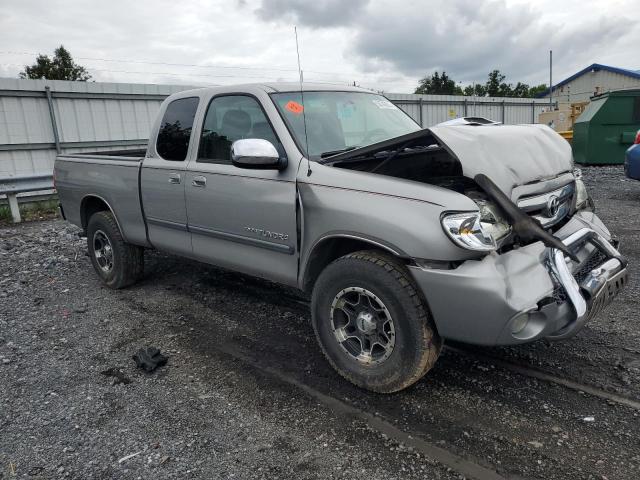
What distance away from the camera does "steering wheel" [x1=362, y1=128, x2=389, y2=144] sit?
393cm

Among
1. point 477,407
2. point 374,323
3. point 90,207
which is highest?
point 90,207

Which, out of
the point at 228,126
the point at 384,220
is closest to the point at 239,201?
the point at 228,126

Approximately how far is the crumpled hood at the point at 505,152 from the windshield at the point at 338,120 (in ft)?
3.07

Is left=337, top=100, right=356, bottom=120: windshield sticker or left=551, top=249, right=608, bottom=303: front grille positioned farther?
left=337, top=100, right=356, bottom=120: windshield sticker

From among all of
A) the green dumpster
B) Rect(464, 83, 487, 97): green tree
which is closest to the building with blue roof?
Rect(464, 83, 487, 97): green tree

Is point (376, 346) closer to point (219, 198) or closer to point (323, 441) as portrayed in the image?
point (323, 441)

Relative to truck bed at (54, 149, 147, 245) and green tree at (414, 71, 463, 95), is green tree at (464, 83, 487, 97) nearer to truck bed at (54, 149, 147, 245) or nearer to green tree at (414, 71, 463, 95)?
green tree at (414, 71, 463, 95)

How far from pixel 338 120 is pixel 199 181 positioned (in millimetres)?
1239

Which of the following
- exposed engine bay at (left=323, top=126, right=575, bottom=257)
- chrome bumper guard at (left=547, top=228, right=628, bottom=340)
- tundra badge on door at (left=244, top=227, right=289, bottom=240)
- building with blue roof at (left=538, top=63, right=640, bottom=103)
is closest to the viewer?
chrome bumper guard at (left=547, top=228, right=628, bottom=340)

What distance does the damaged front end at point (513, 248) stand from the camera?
257 cm

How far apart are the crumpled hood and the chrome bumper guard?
1.47 ft

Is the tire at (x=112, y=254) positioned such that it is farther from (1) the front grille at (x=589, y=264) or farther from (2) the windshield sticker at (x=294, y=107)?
(1) the front grille at (x=589, y=264)

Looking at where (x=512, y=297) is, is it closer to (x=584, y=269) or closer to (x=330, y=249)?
(x=584, y=269)

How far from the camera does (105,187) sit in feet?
16.8
